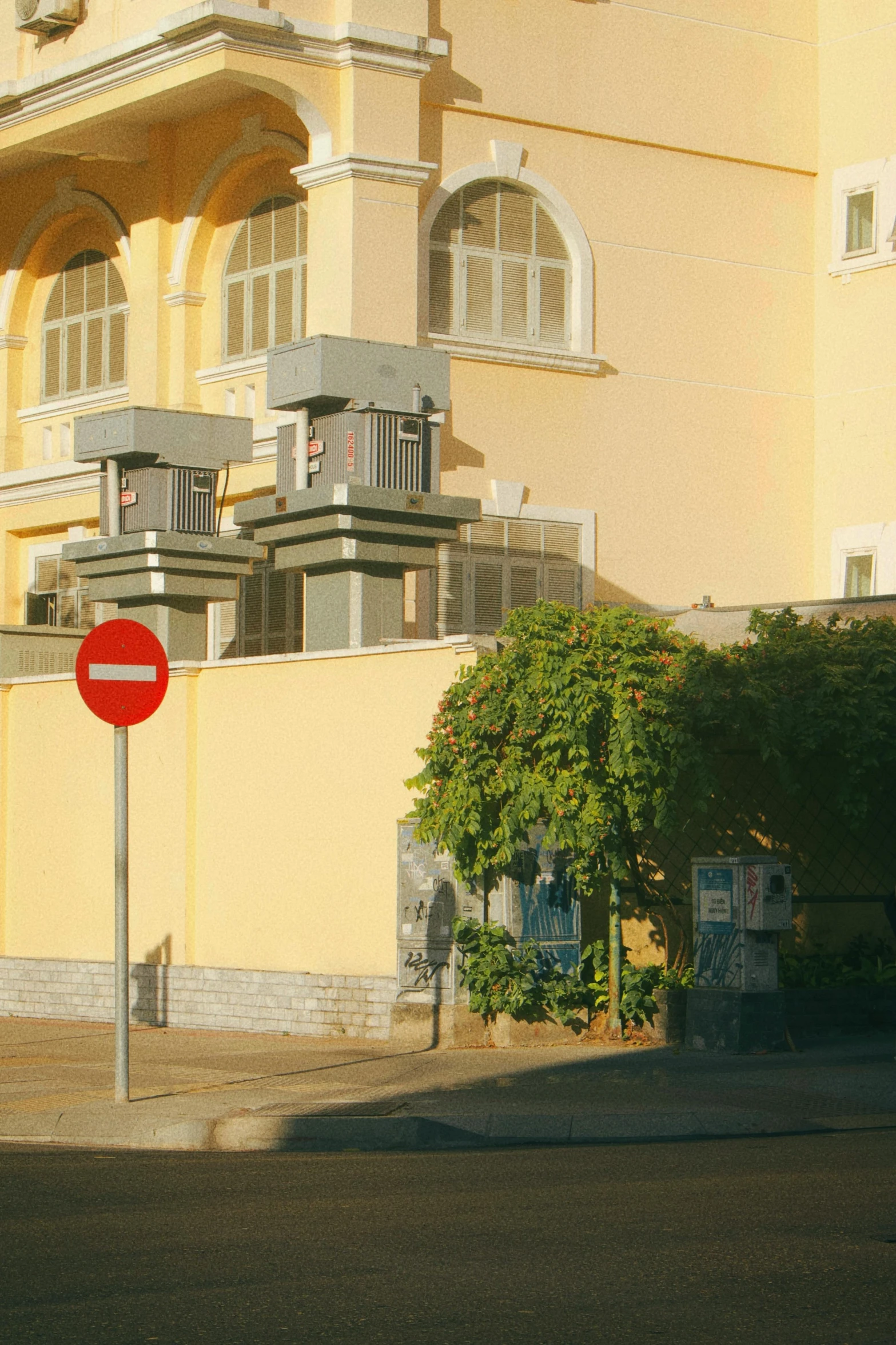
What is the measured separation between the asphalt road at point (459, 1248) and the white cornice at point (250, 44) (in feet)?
40.1

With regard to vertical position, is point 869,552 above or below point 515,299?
below

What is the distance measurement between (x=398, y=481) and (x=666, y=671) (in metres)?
4.35

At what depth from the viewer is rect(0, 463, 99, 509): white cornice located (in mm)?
22672

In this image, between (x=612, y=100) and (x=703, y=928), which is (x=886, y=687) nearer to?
(x=703, y=928)

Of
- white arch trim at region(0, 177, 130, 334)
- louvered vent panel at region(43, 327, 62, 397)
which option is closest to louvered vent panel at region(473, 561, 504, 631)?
white arch trim at region(0, 177, 130, 334)

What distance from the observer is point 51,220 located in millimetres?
24031

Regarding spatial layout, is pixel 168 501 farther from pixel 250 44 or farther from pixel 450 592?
pixel 250 44

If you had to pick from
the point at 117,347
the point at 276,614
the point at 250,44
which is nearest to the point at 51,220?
the point at 117,347

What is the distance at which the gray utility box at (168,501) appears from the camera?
1797 cm

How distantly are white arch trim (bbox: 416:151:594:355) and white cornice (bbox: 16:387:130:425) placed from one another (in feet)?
14.2

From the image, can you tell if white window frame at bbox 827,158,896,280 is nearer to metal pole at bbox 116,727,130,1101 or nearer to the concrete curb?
metal pole at bbox 116,727,130,1101

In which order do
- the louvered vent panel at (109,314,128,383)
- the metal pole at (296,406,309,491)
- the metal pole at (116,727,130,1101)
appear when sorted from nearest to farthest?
1. the metal pole at (116,727,130,1101)
2. the metal pole at (296,406,309,491)
3. the louvered vent panel at (109,314,128,383)

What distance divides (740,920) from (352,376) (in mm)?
6344

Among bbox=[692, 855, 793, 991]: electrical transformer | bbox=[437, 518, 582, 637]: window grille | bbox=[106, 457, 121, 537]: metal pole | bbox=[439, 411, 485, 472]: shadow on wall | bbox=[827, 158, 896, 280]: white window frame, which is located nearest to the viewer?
bbox=[692, 855, 793, 991]: electrical transformer
